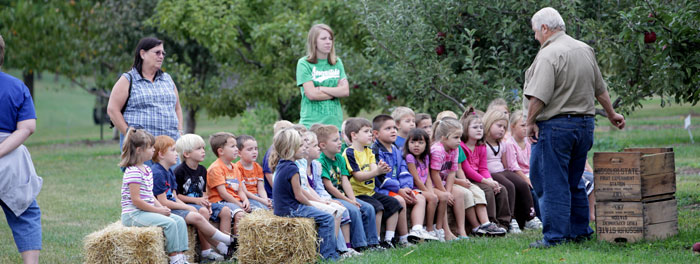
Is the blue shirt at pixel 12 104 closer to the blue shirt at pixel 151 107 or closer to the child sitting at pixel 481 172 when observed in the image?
the blue shirt at pixel 151 107

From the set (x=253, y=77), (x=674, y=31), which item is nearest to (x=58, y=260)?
(x=674, y=31)

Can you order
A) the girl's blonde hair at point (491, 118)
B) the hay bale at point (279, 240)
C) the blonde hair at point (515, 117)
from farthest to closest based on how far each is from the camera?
1. the blonde hair at point (515, 117)
2. the girl's blonde hair at point (491, 118)
3. the hay bale at point (279, 240)

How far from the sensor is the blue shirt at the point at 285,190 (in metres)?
6.90

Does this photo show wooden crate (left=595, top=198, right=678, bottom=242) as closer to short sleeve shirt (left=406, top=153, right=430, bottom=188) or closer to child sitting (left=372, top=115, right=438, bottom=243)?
child sitting (left=372, top=115, right=438, bottom=243)

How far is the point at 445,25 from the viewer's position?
33.9ft

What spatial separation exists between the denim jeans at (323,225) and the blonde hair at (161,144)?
1.17m

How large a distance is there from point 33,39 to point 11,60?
2.63 ft

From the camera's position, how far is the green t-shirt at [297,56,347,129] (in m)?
8.41

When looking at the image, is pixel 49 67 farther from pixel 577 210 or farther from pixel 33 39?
pixel 577 210

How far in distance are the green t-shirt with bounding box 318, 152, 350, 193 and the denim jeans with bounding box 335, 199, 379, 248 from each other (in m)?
0.26

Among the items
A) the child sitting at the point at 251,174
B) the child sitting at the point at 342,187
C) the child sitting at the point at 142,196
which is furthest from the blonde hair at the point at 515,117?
the child sitting at the point at 142,196

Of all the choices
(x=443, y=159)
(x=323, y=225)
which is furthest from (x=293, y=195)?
(x=443, y=159)

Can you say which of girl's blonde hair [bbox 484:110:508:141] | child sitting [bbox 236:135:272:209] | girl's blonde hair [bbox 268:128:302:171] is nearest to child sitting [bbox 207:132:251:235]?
child sitting [bbox 236:135:272:209]

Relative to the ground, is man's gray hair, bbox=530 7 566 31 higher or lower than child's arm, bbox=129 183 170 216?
higher
